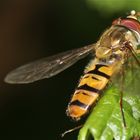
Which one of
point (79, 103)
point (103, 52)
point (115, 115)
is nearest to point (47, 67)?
point (103, 52)

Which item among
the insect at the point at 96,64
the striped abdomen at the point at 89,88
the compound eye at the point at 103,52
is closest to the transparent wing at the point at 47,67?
the insect at the point at 96,64

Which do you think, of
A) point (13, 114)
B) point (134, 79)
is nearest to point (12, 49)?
point (13, 114)

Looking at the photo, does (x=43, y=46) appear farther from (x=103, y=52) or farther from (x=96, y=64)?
(x=96, y=64)

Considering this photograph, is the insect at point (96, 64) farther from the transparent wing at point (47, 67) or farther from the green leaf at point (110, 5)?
the green leaf at point (110, 5)

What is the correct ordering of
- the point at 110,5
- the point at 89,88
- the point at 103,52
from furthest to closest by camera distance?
the point at 110,5 < the point at 103,52 < the point at 89,88

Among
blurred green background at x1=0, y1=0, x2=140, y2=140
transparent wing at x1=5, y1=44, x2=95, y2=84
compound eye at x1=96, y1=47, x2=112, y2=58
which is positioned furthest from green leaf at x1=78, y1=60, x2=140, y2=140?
blurred green background at x1=0, y1=0, x2=140, y2=140

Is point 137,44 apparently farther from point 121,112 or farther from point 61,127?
point 61,127
